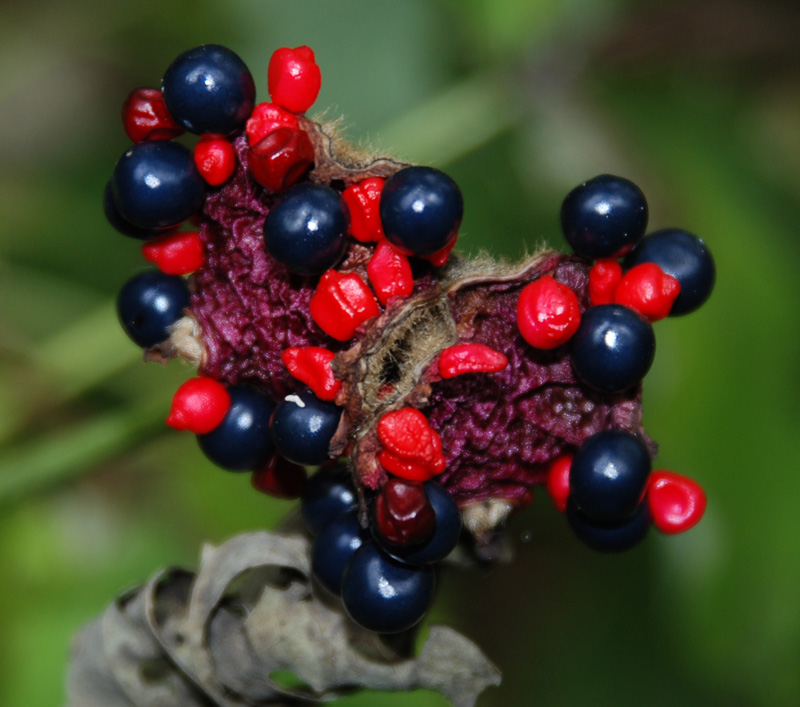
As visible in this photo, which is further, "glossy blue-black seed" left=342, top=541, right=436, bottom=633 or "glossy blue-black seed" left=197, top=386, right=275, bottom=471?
"glossy blue-black seed" left=197, top=386, right=275, bottom=471

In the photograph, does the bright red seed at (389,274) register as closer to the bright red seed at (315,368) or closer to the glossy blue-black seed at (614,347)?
the bright red seed at (315,368)

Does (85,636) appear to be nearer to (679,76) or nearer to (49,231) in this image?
(49,231)

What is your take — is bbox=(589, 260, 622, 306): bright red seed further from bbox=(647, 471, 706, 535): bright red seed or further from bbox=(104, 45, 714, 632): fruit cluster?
bbox=(647, 471, 706, 535): bright red seed

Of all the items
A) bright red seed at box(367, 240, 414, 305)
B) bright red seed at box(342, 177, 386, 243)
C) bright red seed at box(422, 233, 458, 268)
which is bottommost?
bright red seed at box(367, 240, 414, 305)

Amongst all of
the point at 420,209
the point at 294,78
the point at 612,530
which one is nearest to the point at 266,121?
the point at 294,78

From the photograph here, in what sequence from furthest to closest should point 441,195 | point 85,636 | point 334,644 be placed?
point 85,636 → point 334,644 → point 441,195

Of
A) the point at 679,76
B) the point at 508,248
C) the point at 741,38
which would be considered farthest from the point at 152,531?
the point at 741,38

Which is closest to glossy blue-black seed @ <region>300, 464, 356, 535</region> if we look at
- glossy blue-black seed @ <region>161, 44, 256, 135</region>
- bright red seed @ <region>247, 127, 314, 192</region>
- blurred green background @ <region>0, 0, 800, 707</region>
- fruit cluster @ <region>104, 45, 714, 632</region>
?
fruit cluster @ <region>104, 45, 714, 632</region>
